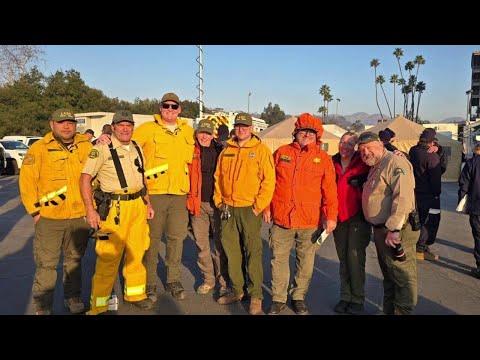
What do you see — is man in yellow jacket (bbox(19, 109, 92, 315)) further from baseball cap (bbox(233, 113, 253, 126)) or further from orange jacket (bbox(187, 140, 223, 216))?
baseball cap (bbox(233, 113, 253, 126))

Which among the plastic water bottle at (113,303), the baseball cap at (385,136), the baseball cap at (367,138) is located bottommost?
the plastic water bottle at (113,303)

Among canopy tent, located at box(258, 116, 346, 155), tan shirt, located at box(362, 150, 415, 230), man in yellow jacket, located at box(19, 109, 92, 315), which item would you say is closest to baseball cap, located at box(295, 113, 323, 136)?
tan shirt, located at box(362, 150, 415, 230)

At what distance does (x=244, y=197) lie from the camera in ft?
13.9

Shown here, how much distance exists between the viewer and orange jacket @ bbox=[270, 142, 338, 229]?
406 cm

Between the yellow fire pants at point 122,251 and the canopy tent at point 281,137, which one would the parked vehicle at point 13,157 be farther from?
the yellow fire pants at point 122,251

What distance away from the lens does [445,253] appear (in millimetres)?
6648

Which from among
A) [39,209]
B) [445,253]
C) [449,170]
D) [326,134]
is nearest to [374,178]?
[39,209]

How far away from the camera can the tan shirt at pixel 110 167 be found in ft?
12.9

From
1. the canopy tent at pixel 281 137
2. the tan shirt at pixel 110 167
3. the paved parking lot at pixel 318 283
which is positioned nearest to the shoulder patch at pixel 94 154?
the tan shirt at pixel 110 167

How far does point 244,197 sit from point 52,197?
2.00 metres

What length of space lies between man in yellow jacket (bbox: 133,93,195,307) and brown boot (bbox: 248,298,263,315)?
2.94 feet

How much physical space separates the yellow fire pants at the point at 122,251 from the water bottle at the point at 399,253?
2.60 meters

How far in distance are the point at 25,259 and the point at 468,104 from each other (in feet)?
191

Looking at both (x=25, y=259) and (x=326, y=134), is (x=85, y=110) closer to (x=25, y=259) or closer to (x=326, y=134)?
(x=326, y=134)
